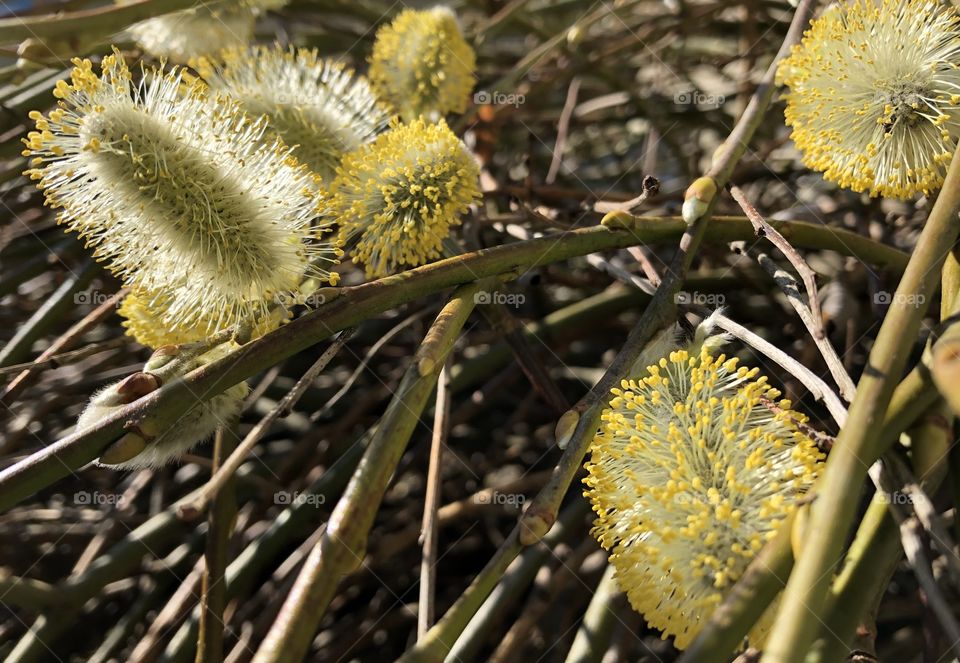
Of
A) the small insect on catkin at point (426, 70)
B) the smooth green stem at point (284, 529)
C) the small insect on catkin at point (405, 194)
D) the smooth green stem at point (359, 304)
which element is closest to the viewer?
the smooth green stem at point (359, 304)

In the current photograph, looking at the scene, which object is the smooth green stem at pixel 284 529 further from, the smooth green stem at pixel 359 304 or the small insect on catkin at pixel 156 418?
the smooth green stem at pixel 359 304

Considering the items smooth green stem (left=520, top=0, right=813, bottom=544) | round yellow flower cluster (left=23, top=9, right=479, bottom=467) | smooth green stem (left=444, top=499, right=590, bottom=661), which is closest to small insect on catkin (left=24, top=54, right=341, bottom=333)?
round yellow flower cluster (left=23, top=9, right=479, bottom=467)

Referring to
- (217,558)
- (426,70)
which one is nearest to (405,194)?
(426,70)

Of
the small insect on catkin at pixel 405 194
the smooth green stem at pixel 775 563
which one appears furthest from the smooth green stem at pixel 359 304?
the smooth green stem at pixel 775 563

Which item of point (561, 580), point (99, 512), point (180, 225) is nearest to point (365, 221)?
point (180, 225)

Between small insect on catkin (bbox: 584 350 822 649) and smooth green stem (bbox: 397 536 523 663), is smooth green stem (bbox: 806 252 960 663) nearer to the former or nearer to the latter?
small insect on catkin (bbox: 584 350 822 649)

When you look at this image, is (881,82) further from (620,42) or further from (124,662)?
(124,662)

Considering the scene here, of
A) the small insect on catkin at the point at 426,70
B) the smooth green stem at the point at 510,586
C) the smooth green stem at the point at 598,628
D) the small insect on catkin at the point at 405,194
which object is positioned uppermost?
the small insect on catkin at the point at 426,70
